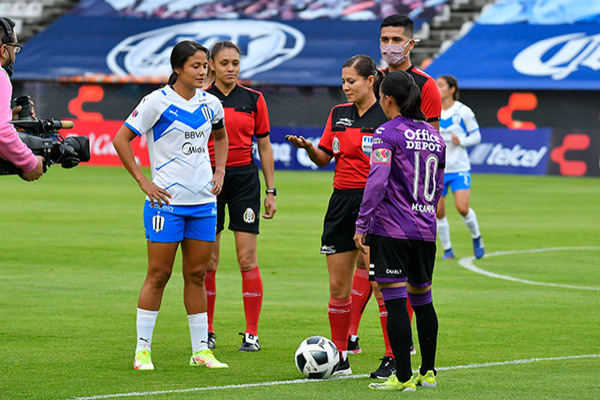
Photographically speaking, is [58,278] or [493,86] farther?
[493,86]

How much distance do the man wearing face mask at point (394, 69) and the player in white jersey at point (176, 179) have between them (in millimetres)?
1183

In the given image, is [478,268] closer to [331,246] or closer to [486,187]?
[331,246]

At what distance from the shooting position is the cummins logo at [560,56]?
3559 centimetres

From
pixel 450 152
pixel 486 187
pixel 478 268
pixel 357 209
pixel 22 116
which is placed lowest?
pixel 486 187

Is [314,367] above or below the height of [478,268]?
above

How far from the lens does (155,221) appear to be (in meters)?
7.46

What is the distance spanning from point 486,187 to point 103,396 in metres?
20.9

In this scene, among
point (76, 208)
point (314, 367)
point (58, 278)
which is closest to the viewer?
point (314, 367)

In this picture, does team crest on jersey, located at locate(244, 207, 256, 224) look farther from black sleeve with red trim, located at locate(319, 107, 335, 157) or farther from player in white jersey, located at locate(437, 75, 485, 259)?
player in white jersey, located at locate(437, 75, 485, 259)

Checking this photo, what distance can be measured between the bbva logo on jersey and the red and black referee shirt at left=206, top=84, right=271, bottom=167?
3019 cm

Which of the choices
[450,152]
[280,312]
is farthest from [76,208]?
[280,312]

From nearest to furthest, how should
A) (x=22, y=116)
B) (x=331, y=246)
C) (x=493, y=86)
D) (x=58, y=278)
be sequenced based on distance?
(x=22, y=116), (x=331, y=246), (x=58, y=278), (x=493, y=86)

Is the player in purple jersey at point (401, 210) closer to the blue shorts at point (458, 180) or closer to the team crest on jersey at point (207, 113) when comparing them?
the team crest on jersey at point (207, 113)

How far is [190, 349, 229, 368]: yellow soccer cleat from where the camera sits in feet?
24.8
